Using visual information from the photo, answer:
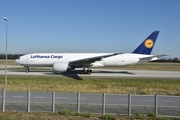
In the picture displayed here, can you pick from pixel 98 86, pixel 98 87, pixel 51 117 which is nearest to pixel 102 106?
pixel 51 117

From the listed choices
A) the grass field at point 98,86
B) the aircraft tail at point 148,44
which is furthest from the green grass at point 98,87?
the aircraft tail at point 148,44

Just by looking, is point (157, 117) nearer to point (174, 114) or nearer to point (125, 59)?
point (174, 114)

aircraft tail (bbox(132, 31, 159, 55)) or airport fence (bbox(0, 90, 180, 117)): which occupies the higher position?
aircraft tail (bbox(132, 31, 159, 55))

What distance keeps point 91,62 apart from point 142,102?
20410mm

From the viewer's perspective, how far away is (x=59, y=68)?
30.0m

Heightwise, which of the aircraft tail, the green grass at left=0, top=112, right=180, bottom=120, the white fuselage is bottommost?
the green grass at left=0, top=112, right=180, bottom=120

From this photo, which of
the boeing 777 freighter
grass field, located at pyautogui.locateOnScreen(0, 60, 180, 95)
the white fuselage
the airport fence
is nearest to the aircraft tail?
the boeing 777 freighter

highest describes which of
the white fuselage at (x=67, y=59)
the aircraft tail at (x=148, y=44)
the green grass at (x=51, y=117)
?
the aircraft tail at (x=148, y=44)

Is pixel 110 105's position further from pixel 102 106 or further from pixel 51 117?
pixel 51 117

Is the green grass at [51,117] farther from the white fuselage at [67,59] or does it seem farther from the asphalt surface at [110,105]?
the white fuselage at [67,59]

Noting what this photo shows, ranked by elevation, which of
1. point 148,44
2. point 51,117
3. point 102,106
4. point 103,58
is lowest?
point 51,117

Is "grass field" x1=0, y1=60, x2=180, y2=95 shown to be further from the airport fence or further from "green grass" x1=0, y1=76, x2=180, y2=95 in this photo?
the airport fence

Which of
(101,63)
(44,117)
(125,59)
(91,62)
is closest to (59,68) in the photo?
(91,62)

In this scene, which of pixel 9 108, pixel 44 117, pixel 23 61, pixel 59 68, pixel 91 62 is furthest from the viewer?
pixel 23 61
